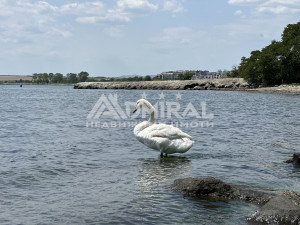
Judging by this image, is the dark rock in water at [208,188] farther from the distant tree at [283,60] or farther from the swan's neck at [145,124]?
the distant tree at [283,60]

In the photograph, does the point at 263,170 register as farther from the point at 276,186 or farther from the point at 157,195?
the point at 157,195

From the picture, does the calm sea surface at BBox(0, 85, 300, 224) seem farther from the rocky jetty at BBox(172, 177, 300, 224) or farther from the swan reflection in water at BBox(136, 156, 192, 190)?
the rocky jetty at BBox(172, 177, 300, 224)

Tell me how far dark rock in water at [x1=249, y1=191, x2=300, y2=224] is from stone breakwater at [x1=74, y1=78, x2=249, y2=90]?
331 ft

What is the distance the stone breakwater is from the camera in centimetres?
11076

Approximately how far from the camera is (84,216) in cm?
786

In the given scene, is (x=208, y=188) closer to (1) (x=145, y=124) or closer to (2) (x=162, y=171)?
(2) (x=162, y=171)

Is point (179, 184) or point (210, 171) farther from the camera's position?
point (210, 171)

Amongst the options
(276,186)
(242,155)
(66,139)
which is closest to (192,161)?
(242,155)

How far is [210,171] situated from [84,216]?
193 inches

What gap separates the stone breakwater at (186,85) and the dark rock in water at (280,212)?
3975 inches

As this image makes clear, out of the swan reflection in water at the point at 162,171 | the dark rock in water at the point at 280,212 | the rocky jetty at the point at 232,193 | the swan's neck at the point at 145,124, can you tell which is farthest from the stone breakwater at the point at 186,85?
the dark rock in water at the point at 280,212

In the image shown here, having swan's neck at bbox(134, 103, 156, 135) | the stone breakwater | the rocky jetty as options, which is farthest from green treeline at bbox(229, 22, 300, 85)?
the rocky jetty

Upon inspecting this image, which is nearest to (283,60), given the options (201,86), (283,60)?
(283,60)

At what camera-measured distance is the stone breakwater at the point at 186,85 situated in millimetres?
110762
